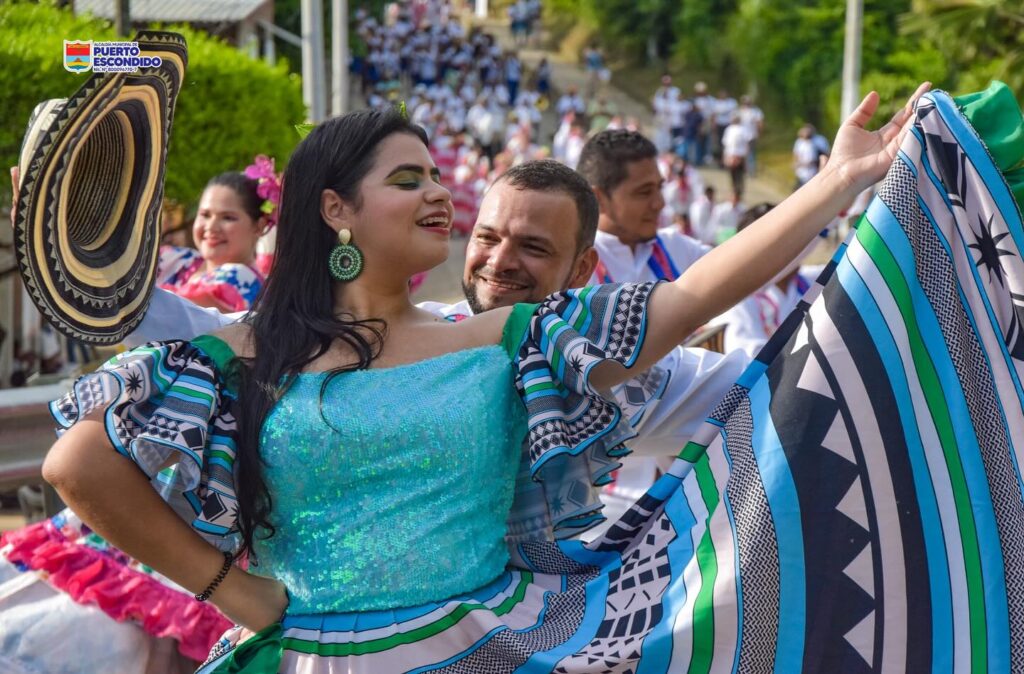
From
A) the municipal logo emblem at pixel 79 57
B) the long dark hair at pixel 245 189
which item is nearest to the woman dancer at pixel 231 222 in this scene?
the long dark hair at pixel 245 189

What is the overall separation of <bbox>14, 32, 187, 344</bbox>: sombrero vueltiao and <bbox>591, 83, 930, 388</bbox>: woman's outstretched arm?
1051mm

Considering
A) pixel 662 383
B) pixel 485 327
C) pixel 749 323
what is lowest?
pixel 749 323

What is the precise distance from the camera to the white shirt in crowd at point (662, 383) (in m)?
3.19

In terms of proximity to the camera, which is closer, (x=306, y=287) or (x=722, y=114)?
(x=306, y=287)

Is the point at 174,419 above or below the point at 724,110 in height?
above

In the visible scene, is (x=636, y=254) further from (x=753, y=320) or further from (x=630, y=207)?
(x=753, y=320)

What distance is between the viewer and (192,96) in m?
11.1

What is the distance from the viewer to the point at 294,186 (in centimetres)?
281

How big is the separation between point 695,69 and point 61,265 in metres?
42.3

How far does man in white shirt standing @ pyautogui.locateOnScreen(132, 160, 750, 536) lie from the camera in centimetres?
321

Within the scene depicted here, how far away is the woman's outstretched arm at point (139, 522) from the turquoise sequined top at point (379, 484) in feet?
0.27

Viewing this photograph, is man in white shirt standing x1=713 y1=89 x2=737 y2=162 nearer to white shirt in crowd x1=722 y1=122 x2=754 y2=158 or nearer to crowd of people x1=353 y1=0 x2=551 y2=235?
white shirt in crowd x1=722 y1=122 x2=754 y2=158

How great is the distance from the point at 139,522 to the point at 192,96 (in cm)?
908

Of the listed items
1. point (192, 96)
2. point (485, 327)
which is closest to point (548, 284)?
point (485, 327)
